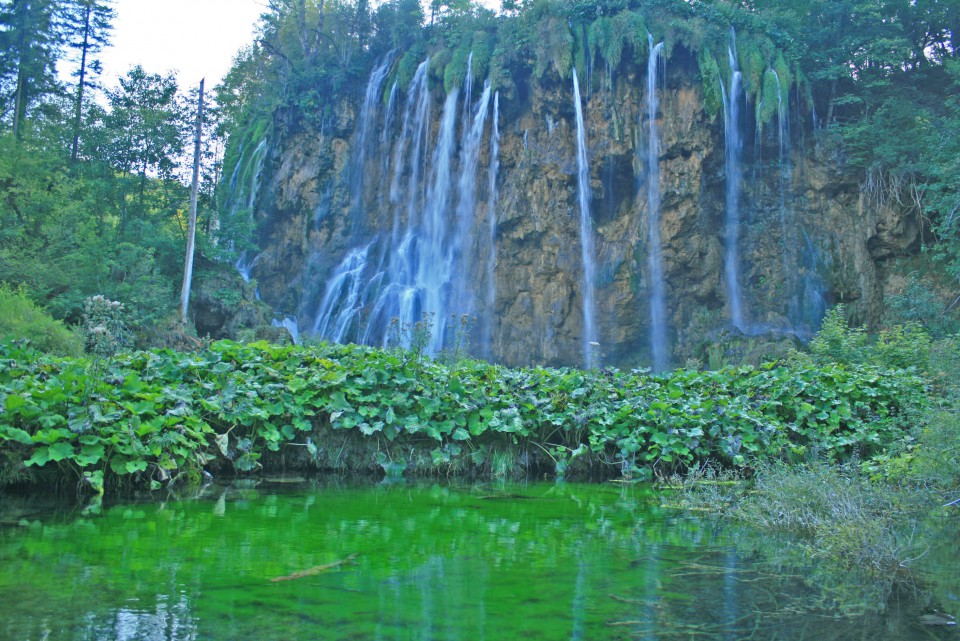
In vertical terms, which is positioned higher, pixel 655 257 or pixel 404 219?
pixel 404 219

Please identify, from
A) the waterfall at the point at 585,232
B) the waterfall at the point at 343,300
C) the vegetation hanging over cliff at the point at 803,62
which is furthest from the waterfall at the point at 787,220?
the waterfall at the point at 343,300

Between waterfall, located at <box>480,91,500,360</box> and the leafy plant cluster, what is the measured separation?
15.4 m

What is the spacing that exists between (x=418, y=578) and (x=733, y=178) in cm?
2240

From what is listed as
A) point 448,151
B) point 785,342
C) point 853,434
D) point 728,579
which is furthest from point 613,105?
point 728,579

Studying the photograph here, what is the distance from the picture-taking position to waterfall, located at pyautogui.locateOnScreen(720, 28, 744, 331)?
2288 cm

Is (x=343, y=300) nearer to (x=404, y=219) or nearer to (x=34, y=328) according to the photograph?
(x=404, y=219)

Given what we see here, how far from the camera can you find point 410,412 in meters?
7.50

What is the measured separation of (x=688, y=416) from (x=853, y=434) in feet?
6.89

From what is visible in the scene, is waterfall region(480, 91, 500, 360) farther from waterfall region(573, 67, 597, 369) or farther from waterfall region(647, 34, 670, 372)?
waterfall region(647, 34, 670, 372)

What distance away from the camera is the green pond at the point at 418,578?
2732mm

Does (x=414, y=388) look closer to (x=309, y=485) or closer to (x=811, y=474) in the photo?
(x=309, y=485)

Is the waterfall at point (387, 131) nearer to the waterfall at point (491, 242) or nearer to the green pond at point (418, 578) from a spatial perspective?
the waterfall at point (491, 242)

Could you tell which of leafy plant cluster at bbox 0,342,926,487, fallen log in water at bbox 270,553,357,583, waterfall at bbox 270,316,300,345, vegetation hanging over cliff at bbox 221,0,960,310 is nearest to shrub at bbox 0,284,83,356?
leafy plant cluster at bbox 0,342,926,487

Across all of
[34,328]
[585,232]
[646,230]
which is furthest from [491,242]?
[34,328]
